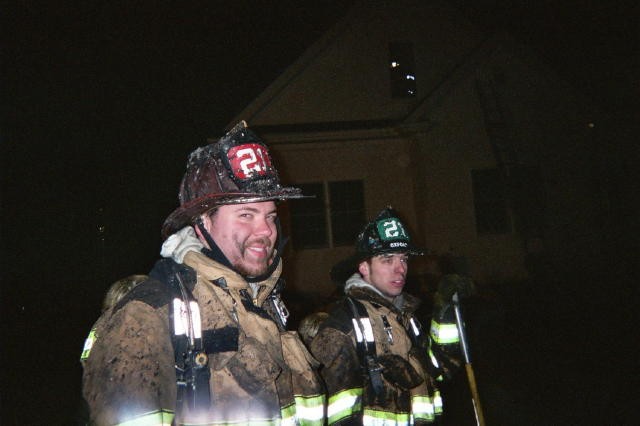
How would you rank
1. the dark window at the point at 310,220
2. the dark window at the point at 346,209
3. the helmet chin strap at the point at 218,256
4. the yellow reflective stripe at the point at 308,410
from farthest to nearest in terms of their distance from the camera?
the dark window at the point at 346,209 < the dark window at the point at 310,220 < the yellow reflective stripe at the point at 308,410 < the helmet chin strap at the point at 218,256

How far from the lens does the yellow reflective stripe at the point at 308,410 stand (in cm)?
238

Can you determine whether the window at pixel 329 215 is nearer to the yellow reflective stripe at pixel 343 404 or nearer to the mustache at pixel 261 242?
the yellow reflective stripe at pixel 343 404

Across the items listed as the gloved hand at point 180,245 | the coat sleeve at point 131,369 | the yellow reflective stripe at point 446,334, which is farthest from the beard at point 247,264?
the yellow reflective stripe at point 446,334

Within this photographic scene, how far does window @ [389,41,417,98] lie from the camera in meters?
14.4

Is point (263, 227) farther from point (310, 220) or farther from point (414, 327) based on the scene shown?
point (310, 220)

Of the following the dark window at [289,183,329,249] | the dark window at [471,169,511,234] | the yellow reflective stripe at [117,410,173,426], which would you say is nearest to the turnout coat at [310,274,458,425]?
the yellow reflective stripe at [117,410,173,426]

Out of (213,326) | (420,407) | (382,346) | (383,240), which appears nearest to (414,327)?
(382,346)

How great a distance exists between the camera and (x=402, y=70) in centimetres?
1445

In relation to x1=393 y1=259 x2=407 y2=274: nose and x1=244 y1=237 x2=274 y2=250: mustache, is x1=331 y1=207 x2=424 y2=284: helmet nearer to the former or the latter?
x1=393 y1=259 x2=407 y2=274: nose

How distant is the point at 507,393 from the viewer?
6.71 meters

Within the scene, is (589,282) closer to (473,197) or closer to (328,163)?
(473,197)

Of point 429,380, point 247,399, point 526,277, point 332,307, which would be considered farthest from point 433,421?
point 526,277

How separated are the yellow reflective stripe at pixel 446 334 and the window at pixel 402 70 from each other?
11.1 meters

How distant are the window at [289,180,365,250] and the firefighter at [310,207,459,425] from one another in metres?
8.86
